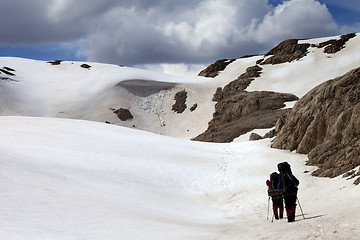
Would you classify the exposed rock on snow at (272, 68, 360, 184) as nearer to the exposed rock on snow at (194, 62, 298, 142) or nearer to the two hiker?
the two hiker

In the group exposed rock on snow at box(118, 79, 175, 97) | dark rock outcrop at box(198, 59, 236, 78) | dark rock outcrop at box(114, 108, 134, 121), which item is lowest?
dark rock outcrop at box(114, 108, 134, 121)

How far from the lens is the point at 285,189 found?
1219 centimetres

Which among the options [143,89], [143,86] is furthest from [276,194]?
[143,86]

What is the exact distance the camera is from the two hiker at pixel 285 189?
470 inches

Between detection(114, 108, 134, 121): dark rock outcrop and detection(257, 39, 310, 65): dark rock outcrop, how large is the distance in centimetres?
3159

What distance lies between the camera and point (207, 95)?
78062 mm

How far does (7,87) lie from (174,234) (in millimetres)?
72843

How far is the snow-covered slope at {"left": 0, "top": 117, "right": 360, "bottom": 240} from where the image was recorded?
928 cm

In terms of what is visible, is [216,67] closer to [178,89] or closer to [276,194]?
[178,89]

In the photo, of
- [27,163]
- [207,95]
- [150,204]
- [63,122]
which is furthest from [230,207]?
[207,95]

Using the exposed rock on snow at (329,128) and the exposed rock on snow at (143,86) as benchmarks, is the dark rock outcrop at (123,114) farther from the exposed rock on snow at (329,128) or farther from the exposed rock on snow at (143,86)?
the exposed rock on snow at (329,128)

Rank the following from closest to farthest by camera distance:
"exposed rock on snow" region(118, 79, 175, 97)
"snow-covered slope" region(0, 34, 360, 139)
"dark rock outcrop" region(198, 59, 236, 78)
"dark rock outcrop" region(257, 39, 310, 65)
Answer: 1. "snow-covered slope" region(0, 34, 360, 139)
2. "exposed rock on snow" region(118, 79, 175, 97)
3. "dark rock outcrop" region(257, 39, 310, 65)
4. "dark rock outcrop" region(198, 59, 236, 78)

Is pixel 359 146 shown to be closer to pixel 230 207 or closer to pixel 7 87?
pixel 230 207

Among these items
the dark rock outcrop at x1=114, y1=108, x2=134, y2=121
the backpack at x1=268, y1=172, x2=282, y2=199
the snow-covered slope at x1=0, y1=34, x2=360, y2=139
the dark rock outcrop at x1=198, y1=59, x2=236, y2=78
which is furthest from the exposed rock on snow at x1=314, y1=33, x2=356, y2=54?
the backpack at x1=268, y1=172, x2=282, y2=199
